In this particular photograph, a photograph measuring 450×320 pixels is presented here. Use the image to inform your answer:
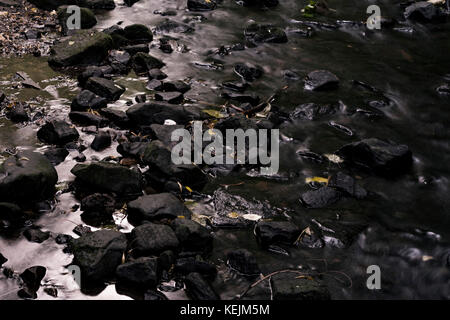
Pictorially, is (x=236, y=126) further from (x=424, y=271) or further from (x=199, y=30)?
(x=199, y=30)

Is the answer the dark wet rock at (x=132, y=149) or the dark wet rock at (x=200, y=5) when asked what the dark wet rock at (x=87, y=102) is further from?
the dark wet rock at (x=200, y=5)

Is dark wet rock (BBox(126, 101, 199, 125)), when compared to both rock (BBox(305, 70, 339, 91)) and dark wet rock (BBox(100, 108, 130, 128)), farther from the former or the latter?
rock (BBox(305, 70, 339, 91))

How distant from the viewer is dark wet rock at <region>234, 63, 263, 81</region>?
6.73 metres

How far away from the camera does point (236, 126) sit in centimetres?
534

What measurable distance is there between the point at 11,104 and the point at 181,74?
2.34 m

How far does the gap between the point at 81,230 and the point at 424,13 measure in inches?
311

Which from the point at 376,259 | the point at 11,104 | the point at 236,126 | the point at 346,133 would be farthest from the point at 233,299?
the point at 11,104

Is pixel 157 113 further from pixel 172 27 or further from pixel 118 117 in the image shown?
pixel 172 27

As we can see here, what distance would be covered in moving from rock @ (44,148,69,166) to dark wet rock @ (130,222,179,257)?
1.48 m

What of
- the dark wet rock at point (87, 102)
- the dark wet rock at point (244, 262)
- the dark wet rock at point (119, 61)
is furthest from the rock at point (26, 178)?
the dark wet rock at point (119, 61)

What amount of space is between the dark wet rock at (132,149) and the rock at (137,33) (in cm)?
331

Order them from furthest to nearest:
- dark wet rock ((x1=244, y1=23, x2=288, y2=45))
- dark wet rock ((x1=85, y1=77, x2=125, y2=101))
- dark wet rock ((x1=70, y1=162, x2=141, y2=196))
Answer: dark wet rock ((x1=244, y1=23, x2=288, y2=45)) → dark wet rock ((x1=85, y1=77, x2=125, y2=101)) → dark wet rock ((x1=70, y1=162, x2=141, y2=196))

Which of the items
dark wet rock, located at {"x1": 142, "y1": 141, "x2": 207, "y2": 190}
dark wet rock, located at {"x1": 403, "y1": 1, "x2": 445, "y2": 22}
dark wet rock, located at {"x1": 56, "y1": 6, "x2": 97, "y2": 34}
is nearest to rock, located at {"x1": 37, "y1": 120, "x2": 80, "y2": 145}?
dark wet rock, located at {"x1": 142, "y1": 141, "x2": 207, "y2": 190}

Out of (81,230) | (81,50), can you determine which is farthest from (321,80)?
(81,230)
